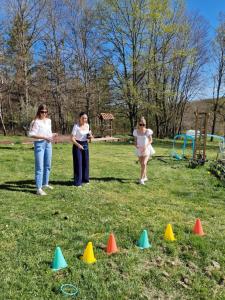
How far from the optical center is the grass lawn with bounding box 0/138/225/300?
3295 millimetres

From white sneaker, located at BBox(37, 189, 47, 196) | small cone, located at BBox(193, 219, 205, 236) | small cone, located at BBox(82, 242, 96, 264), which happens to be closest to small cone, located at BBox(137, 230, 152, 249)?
small cone, located at BBox(82, 242, 96, 264)

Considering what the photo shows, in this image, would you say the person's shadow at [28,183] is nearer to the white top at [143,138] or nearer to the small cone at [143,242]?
the white top at [143,138]

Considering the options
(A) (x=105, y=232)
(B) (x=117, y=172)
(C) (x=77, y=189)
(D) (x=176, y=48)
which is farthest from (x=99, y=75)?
(A) (x=105, y=232)

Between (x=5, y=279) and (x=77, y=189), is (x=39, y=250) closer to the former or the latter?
(x=5, y=279)

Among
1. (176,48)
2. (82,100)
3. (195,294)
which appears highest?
(176,48)

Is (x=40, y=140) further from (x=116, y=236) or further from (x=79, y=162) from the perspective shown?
(x=116, y=236)

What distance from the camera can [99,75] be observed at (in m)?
27.7

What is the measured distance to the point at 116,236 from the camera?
4.43 metres

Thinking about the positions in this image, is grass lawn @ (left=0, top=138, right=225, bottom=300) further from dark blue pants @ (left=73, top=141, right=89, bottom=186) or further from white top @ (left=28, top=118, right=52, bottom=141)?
white top @ (left=28, top=118, right=52, bottom=141)

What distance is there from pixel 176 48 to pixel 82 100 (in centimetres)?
967

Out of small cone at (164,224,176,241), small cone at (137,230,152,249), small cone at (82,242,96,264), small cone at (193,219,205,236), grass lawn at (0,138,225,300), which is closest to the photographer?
grass lawn at (0,138,225,300)

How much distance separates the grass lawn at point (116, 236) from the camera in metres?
3.29

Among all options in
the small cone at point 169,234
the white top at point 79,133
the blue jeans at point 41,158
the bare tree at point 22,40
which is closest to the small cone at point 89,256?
the small cone at point 169,234

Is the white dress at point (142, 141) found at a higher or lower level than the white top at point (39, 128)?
lower
